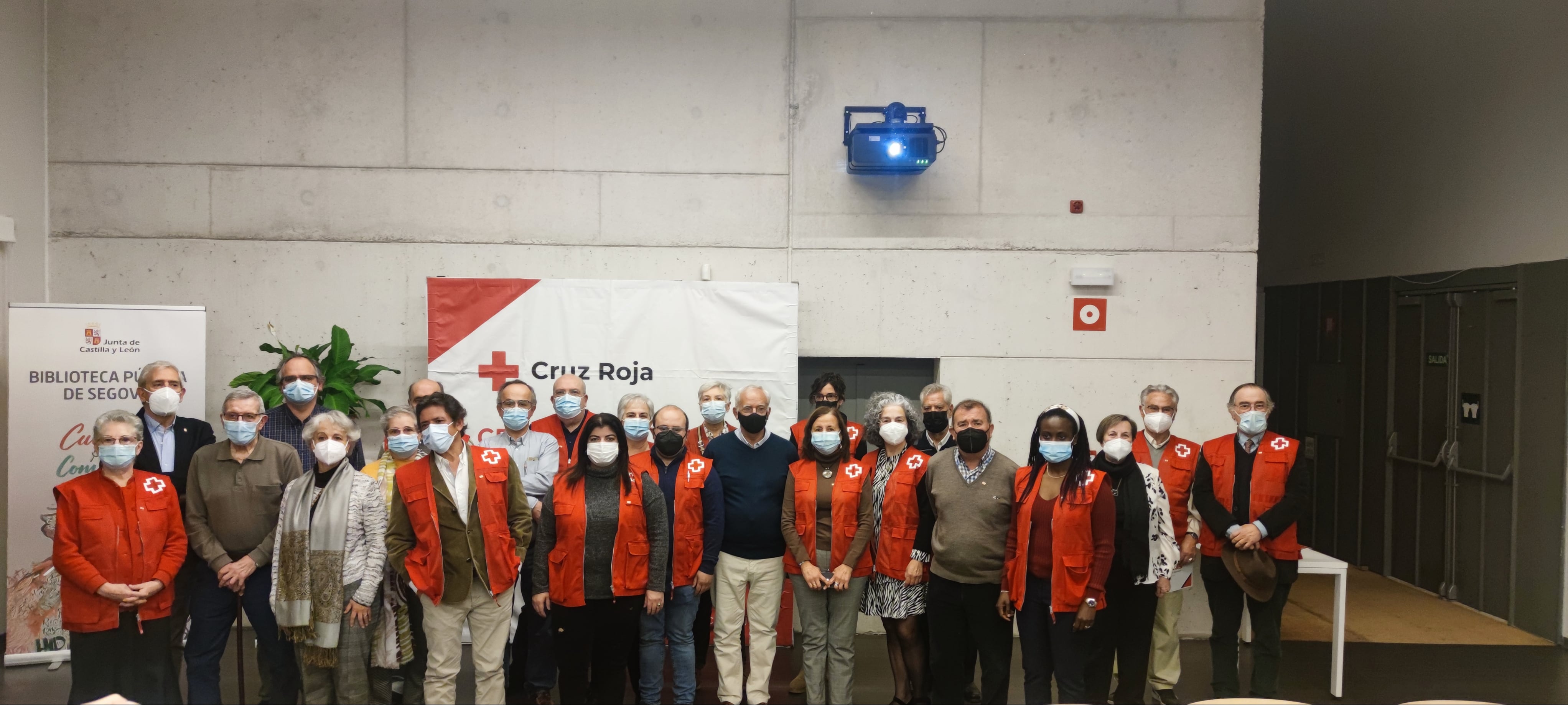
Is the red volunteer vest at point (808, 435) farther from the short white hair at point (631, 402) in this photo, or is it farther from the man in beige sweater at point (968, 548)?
the short white hair at point (631, 402)

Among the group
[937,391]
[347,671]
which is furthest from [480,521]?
[937,391]

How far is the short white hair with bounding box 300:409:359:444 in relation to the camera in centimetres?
364

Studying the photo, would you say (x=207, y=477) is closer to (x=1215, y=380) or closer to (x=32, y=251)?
(x=32, y=251)

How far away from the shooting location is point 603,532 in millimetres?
3793

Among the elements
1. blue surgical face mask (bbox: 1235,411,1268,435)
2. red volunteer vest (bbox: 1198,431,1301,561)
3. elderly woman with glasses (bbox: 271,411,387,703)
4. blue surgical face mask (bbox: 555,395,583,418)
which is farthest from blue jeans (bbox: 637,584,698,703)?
blue surgical face mask (bbox: 1235,411,1268,435)

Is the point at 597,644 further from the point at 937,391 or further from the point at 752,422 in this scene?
the point at 937,391

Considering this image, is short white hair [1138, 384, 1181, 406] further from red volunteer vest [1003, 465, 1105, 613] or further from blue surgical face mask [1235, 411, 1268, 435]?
red volunteer vest [1003, 465, 1105, 613]

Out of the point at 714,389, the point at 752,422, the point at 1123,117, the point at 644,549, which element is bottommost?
the point at 644,549

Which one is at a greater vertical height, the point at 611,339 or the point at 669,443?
the point at 611,339

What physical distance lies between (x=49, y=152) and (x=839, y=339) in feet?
14.7

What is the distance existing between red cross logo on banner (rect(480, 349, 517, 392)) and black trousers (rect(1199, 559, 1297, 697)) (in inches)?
142

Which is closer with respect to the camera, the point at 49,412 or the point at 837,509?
the point at 837,509

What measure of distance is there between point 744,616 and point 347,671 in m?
1.55

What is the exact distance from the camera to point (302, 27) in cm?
543
